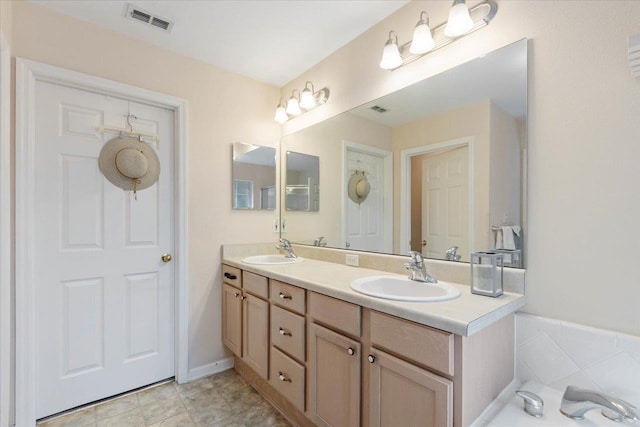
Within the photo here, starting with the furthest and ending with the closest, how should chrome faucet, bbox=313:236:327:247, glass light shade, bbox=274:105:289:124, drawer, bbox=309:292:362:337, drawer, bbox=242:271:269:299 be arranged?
glass light shade, bbox=274:105:289:124 < chrome faucet, bbox=313:236:327:247 < drawer, bbox=242:271:269:299 < drawer, bbox=309:292:362:337

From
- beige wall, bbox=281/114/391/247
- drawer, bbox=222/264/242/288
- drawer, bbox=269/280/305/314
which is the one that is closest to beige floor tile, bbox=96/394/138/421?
drawer, bbox=222/264/242/288

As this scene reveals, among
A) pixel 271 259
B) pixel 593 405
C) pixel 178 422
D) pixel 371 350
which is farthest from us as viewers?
pixel 271 259

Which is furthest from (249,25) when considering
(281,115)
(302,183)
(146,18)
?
(302,183)

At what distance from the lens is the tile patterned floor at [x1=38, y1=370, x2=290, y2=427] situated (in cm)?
170

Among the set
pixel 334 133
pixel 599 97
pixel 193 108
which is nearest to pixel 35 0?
pixel 193 108

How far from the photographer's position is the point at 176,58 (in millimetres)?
2137

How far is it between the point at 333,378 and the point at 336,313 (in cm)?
31

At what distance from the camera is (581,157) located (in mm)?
1104

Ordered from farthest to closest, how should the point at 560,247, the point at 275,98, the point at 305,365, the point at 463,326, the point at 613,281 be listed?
the point at 275,98, the point at 305,365, the point at 560,247, the point at 613,281, the point at 463,326

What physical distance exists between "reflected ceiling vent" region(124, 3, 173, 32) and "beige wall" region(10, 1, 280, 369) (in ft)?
0.75

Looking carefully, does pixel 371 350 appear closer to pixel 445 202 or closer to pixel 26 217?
pixel 445 202

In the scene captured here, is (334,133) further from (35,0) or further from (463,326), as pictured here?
(35,0)

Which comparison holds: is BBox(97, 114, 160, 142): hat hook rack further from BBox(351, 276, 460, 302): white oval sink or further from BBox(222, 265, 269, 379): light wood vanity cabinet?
BBox(351, 276, 460, 302): white oval sink

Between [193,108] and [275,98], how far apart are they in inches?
30.1
